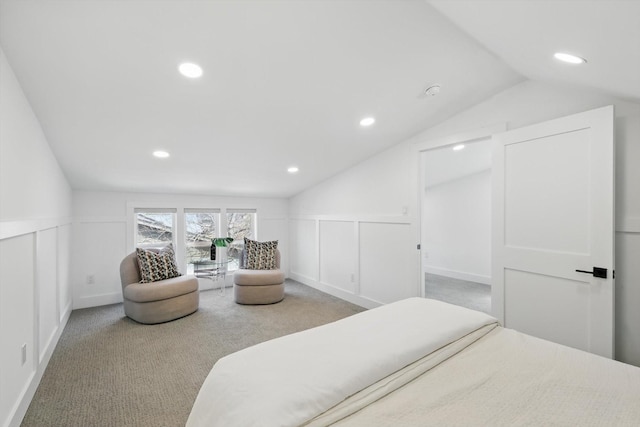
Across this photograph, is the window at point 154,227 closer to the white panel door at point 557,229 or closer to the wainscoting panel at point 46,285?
the wainscoting panel at point 46,285

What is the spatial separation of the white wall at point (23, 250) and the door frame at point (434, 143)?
3.42 m

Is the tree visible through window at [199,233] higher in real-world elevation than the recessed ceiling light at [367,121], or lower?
lower

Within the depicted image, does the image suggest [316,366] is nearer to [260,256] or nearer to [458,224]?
[260,256]

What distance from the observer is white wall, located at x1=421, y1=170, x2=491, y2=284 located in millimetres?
5320

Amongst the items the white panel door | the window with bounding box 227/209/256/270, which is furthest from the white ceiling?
the window with bounding box 227/209/256/270

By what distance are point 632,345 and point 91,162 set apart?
507 centimetres

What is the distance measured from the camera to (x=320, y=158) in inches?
150

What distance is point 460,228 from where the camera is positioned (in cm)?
570

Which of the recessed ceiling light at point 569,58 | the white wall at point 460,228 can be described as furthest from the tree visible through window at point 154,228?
the recessed ceiling light at point 569,58

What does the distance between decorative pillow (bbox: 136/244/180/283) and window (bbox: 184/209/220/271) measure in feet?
3.01

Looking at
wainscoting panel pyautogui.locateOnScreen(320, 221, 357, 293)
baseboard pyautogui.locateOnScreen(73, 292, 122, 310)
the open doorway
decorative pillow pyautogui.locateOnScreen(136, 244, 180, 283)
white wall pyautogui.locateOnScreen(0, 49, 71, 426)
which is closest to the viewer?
white wall pyautogui.locateOnScreen(0, 49, 71, 426)

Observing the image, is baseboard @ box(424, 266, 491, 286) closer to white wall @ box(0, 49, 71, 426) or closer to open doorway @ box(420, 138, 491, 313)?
open doorway @ box(420, 138, 491, 313)

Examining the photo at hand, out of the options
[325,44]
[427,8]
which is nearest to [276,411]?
[325,44]

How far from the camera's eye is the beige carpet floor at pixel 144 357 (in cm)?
190
